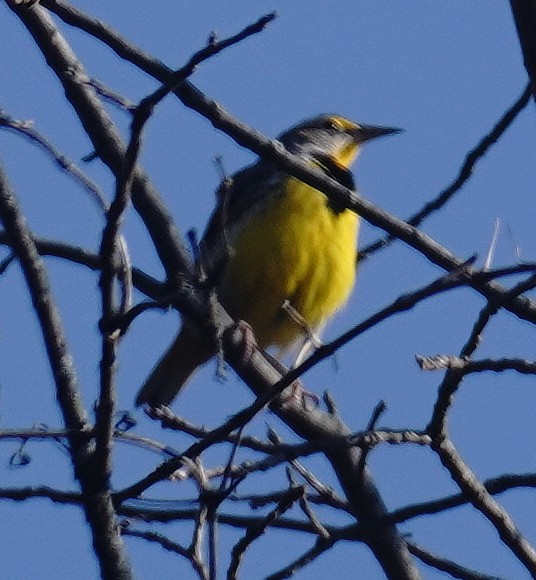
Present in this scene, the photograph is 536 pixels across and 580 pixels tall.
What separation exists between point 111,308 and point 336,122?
545 cm

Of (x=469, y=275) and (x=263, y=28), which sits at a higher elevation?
(x=263, y=28)

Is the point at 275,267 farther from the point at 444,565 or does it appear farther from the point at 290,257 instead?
the point at 444,565

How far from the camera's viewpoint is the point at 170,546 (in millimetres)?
2754

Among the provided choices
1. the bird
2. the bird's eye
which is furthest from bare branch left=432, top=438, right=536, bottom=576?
the bird's eye

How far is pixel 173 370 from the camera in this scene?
641cm

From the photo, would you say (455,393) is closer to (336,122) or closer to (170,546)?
(170,546)

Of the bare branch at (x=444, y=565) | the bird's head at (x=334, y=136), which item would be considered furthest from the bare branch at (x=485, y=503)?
the bird's head at (x=334, y=136)

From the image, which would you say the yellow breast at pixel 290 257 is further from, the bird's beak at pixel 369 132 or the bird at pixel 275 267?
the bird's beak at pixel 369 132

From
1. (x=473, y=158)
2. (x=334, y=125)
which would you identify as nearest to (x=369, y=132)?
(x=334, y=125)

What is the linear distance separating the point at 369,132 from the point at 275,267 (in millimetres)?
2141

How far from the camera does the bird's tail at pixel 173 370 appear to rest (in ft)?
→ 20.9

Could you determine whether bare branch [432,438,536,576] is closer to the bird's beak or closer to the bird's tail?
the bird's tail

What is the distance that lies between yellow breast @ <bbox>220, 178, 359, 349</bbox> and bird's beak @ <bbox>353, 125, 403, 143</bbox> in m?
1.78

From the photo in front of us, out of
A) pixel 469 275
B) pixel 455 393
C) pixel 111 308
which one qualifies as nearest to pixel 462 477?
pixel 455 393
